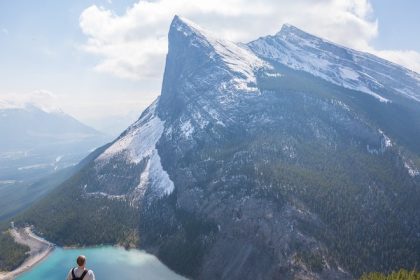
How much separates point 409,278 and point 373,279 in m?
13.8

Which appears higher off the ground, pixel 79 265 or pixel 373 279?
pixel 79 265

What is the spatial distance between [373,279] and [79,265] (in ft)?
426

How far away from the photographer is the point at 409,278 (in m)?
131

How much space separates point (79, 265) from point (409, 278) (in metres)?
122

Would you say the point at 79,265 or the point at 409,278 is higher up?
the point at 79,265

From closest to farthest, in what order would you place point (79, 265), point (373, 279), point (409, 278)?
point (79, 265), point (409, 278), point (373, 279)

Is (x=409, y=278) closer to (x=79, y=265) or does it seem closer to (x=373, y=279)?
(x=373, y=279)

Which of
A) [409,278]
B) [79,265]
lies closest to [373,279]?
[409,278]

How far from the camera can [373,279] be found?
143125mm

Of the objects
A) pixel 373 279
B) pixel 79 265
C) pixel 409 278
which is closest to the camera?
pixel 79 265

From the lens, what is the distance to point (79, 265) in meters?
32.7

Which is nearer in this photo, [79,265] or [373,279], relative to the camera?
[79,265]

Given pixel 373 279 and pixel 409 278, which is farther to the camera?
pixel 373 279
